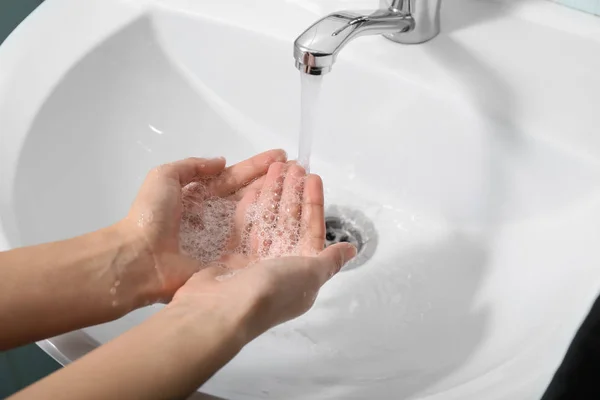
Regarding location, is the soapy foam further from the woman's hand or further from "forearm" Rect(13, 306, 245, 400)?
"forearm" Rect(13, 306, 245, 400)

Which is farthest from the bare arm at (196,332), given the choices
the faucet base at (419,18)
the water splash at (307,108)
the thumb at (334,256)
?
the faucet base at (419,18)

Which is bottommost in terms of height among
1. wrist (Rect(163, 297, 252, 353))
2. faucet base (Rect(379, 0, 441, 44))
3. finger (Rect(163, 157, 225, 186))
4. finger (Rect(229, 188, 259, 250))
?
finger (Rect(229, 188, 259, 250))

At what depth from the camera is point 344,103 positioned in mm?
663

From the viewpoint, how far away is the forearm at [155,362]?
364 millimetres

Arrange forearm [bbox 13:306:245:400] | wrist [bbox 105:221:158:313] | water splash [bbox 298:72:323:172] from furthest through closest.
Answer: water splash [bbox 298:72:323:172] → wrist [bbox 105:221:158:313] → forearm [bbox 13:306:245:400]

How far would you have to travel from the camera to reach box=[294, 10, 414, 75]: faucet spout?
1.74 ft

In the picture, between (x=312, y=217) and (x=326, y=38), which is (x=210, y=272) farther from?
(x=326, y=38)

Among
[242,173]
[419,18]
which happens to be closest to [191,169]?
[242,173]

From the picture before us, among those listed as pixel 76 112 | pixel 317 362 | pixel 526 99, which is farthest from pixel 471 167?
pixel 76 112

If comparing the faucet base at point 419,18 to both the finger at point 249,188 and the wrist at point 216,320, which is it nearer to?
the finger at point 249,188

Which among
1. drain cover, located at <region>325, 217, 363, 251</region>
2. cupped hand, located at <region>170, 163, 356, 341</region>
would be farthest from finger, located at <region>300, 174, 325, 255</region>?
drain cover, located at <region>325, 217, 363, 251</region>

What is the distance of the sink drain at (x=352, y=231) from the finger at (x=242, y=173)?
0.10 metres

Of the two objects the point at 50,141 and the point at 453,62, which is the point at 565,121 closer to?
the point at 453,62

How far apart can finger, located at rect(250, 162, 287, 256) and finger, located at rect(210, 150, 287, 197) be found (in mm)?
11
